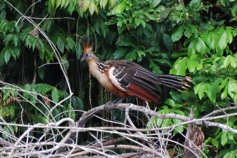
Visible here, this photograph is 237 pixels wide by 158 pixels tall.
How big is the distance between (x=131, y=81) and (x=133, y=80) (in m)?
0.02

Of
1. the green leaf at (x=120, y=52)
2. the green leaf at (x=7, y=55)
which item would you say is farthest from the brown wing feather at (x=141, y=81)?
the green leaf at (x=7, y=55)

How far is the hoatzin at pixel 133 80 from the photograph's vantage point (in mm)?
5043

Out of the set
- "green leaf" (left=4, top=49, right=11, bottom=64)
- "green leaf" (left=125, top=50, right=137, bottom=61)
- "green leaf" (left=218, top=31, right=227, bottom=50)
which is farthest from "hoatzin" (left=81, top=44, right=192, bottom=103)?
"green leaf" (left=4, top=49, right=11, bottom=64)

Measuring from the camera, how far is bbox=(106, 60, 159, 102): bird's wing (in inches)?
198

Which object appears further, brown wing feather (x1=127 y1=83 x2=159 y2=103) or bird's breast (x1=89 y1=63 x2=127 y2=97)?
bird's breast (x1=89 y1=63 x2=127 y2=97)

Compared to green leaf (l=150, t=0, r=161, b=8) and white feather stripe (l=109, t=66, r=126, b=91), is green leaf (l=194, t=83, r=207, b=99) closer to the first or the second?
white feather stripe (l=109, t=66, r=126, b=91)

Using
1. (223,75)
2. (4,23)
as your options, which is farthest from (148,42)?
(4,23)

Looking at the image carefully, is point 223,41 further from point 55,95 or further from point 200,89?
point 55,95

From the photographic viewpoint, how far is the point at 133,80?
5125mm

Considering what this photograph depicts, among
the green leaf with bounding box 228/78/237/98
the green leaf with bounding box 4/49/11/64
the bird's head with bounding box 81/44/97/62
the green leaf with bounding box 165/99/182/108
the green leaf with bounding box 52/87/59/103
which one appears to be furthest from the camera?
the green leaf with bounding box 4/49/11/64

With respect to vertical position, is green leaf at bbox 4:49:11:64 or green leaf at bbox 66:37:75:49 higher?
green leaf at bbox 66:37:75:49

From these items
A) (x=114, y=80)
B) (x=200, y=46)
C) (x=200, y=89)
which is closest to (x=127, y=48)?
(x=114, y=80)

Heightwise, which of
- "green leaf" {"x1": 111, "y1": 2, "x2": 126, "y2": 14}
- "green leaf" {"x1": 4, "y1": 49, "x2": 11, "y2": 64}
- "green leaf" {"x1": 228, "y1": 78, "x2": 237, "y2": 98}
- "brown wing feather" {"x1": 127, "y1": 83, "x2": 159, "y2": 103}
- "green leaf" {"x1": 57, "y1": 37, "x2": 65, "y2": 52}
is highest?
"green leaf" {"x1": 111, "y1": 2, "x2": 126, "y2": 14}

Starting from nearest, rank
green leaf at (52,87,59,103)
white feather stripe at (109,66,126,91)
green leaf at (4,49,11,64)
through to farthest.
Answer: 1. white feather stripe at (109,66,126,91)
2. green leaf at (52,87,59,103)
3. green leaf at (4,49,11,64)
